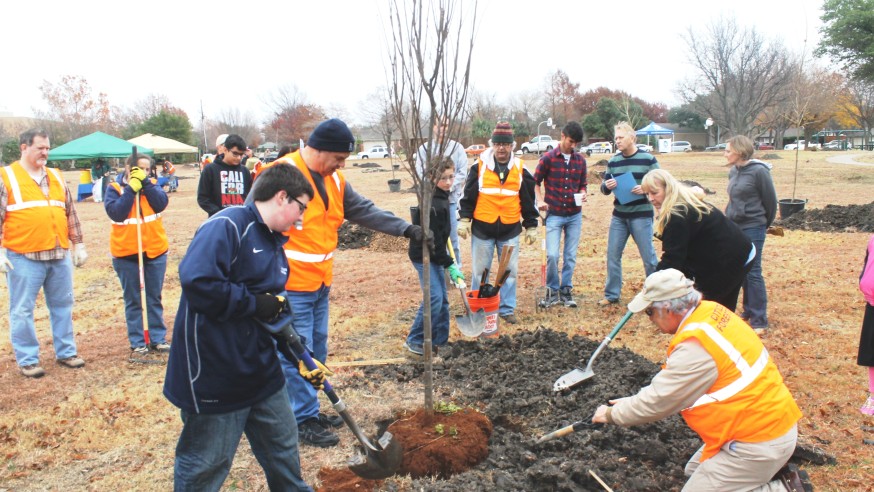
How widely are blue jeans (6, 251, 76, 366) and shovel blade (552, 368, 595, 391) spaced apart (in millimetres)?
4515

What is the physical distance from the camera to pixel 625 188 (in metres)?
6.46

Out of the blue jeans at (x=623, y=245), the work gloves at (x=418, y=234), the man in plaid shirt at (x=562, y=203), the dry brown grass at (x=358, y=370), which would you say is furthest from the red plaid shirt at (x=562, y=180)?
the work gloves at (x=418, y=234)

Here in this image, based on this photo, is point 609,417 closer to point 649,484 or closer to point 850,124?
point 649,484

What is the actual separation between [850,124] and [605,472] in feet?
248

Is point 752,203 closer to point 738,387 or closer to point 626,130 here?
point 626,130

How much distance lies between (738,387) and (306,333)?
101 inches

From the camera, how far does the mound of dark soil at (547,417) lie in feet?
10.8

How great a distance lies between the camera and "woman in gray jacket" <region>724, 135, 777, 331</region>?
18.8ft

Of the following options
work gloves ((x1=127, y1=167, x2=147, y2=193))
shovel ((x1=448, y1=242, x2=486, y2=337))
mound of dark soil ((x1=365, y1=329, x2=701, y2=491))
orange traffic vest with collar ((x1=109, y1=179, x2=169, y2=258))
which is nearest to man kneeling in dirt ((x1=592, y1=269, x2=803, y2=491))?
mound of dark soil ((x1=365, y1=329, x2=701, y2=491))

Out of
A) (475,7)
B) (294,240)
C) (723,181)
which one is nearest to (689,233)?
(475,7)

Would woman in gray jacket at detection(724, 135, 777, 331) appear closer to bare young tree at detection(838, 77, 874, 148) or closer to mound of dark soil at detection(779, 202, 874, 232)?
mound of dark soil at detection(779, 202, 874, 232)

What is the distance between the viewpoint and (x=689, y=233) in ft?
14.8

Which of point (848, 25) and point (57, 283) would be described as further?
point (848, 25)

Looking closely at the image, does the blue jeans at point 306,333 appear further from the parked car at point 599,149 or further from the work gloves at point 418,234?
the parked car at point 599,149
